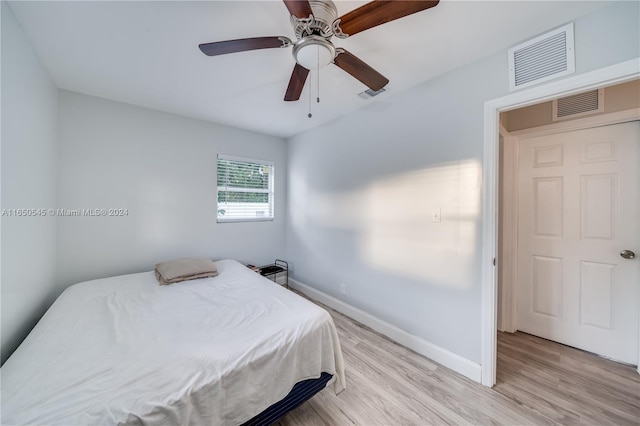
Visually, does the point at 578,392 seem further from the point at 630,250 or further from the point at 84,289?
the point at 84,289

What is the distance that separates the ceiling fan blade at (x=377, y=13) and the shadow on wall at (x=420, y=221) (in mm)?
1254

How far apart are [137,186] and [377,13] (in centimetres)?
290

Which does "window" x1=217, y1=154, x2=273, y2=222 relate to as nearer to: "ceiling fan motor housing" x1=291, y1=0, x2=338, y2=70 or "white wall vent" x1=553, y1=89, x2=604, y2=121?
"ceiling fan motor housing" x1=291, y1=0, x2=338, y2=70

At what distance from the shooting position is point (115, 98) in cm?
240

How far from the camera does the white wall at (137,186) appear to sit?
226 cm

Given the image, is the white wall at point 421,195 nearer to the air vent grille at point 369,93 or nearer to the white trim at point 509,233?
the air vent grille at point 369,93

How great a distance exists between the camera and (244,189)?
3.44 m

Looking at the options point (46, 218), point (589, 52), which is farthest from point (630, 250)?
point (46, 218)

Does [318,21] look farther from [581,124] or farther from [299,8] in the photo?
[581,124]

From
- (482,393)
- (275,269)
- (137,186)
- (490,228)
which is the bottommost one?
(482,393)

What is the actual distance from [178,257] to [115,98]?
1902 mm

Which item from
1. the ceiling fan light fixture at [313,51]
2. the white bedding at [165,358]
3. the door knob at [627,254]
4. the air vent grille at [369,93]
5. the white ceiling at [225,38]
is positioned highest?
the air vent grille at [369,93]

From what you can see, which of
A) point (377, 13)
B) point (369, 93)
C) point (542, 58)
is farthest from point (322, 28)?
point (542, 58)

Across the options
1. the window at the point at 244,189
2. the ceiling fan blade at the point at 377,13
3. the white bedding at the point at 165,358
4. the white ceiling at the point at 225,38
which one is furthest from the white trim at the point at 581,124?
the window at the point at 244,189
